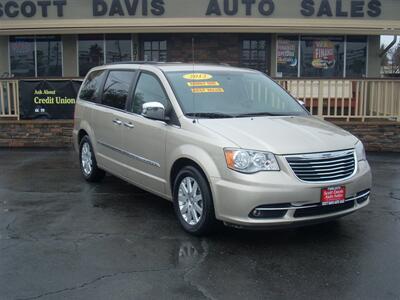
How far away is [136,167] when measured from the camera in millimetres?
6324

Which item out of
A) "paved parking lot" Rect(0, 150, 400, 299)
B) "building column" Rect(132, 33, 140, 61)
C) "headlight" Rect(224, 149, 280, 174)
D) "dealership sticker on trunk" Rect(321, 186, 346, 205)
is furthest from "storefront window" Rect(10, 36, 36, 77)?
"dealership sticker on trunk" Rect(321, 186, 346, 205)

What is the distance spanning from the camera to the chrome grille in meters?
4.82

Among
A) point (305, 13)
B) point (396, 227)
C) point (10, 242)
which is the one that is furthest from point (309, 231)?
point (305, 13)

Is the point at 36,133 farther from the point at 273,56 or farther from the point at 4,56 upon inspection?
the point at 273,56

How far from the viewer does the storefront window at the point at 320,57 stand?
16.2 meters

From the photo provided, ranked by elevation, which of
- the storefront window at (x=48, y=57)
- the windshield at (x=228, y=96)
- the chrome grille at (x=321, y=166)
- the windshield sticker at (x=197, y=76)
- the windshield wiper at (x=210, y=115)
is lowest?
the chrome grille at (x=321, y=166)

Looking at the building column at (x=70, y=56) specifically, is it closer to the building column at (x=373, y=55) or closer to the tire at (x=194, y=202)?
the building column at (x=373, y=55)

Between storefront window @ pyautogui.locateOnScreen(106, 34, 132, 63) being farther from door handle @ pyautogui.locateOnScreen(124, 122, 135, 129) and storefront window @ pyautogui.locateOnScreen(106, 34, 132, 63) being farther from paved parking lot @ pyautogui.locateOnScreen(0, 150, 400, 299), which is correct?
Answer: door handle @ pyautogui.locateOnScreen(124, 122, 135, 129)

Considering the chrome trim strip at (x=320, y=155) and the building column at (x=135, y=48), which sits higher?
the building column at (x=135, y=48)

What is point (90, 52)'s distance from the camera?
1647 centimetres

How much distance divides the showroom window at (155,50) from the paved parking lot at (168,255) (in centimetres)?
995

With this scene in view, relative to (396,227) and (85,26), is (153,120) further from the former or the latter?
(85,26)

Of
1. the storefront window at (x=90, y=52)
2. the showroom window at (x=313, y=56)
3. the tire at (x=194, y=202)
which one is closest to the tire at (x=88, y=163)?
the tire at (x=194, y=202)

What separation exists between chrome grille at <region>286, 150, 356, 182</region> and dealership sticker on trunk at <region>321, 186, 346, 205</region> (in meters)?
0.10
